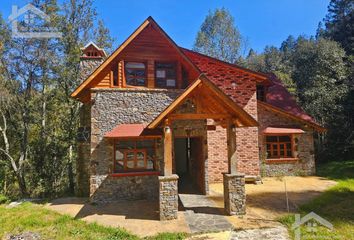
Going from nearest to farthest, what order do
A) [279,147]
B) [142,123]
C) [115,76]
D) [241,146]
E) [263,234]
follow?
[263,234], [142,123], [115,76], [241,146], [279,147]

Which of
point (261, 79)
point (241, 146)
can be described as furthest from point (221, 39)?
point (241, 146)

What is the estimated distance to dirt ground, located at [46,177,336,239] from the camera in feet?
24.2

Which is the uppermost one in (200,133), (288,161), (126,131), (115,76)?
(115,76)

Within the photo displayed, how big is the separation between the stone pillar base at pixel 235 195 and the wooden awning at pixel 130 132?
4.06 metres

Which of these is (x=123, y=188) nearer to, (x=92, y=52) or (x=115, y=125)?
(x=115, y=125)

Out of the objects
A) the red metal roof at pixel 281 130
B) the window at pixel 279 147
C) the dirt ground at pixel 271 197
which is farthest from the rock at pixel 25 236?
the window at pixel 279 147

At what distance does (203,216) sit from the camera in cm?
809

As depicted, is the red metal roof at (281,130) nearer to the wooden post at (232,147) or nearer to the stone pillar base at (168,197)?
the wooden post at (232,147)

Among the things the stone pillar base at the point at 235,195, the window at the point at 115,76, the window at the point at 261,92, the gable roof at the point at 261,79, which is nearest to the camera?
the stone pillar base at the point at 235,195

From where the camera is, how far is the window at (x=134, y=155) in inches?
435

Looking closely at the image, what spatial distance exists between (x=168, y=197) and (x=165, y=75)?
6465 millimetres

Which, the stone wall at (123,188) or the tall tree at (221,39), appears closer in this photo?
the stone wall at (123,188)

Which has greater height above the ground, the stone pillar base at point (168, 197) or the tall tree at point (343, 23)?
the tall tree at point (343, 23)

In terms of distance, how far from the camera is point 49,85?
17.5m
